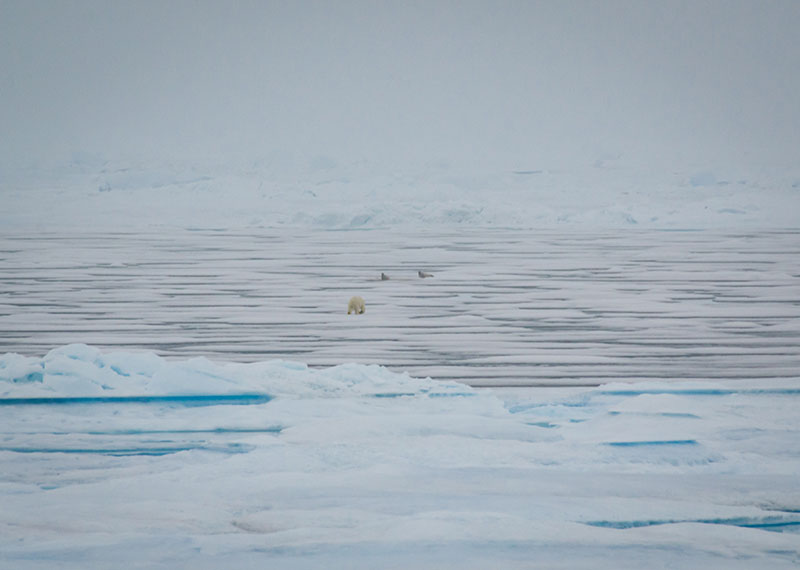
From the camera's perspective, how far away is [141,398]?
5.05 m

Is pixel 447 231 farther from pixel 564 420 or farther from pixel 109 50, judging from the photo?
pixel 109 50

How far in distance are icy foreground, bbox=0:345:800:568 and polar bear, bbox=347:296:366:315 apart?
2.99 m

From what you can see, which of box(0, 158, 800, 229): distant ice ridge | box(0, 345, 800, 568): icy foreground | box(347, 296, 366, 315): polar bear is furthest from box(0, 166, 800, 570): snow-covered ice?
box(0, 158, 800, 229): distant ice ridge

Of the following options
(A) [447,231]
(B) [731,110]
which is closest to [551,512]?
(A) [447,231]

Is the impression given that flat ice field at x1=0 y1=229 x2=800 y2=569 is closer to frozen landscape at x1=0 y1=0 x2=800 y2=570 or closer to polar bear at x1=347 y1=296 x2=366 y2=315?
frozen landscape at x1=0 y1=0 x2=800 y2=570

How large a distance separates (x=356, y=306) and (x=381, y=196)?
2318cm

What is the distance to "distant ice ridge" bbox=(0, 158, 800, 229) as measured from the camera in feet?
87.4

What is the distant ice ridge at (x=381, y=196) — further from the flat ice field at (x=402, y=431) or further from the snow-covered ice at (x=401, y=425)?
the flat ice field at (x=402, y=431)

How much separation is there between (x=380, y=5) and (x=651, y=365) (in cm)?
6819

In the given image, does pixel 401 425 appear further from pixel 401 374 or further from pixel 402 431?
pixel 401 374

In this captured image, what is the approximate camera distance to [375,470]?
379 cm

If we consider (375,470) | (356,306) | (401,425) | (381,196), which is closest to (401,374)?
(401,425)

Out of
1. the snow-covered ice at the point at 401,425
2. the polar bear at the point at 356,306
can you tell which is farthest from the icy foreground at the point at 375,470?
the polar bear at the point at 356,306

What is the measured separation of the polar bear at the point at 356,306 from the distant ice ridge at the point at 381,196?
1694cm
